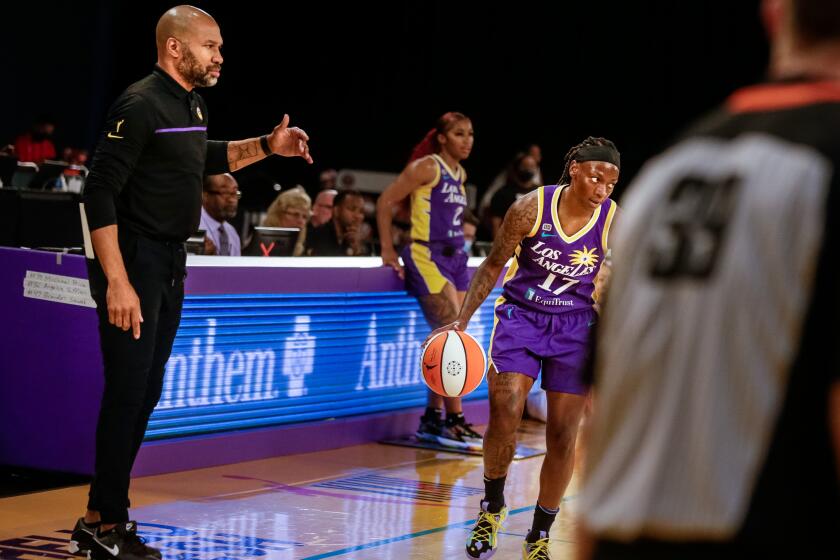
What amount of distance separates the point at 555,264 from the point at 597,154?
0.48m

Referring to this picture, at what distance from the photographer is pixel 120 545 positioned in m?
4.34

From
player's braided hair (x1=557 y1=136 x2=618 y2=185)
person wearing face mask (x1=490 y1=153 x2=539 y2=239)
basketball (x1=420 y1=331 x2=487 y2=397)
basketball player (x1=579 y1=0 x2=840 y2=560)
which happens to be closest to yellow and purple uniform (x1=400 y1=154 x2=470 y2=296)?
basketball (x1=420 y1=331 x2=487 y2=397)

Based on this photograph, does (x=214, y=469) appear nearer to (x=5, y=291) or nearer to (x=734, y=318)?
(x=5, y=291)

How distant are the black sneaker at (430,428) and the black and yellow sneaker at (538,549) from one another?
2691 mm

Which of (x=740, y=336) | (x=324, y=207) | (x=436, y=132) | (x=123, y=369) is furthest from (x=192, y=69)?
(x=324, y=207)

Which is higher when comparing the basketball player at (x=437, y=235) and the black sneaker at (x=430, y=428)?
the basketball player at (x=437, y=235)

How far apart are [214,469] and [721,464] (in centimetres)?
507

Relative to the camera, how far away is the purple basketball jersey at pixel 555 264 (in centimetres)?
487

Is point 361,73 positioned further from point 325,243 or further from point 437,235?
point 437,235

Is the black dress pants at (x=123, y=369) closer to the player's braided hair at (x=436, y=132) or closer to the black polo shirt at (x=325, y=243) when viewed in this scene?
the player's braided hair at (x=436, y=132)

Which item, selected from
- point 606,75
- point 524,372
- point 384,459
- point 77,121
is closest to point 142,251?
point 524,372

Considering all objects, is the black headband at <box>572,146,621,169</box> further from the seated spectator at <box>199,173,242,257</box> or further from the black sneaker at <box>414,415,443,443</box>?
the seated spectator at <box>199,173,242,257</box>

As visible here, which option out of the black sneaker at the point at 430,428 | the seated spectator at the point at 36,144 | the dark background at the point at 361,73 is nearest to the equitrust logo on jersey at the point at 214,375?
the black sneaker at the point at 430,428

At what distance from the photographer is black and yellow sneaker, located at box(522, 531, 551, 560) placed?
4.71m
